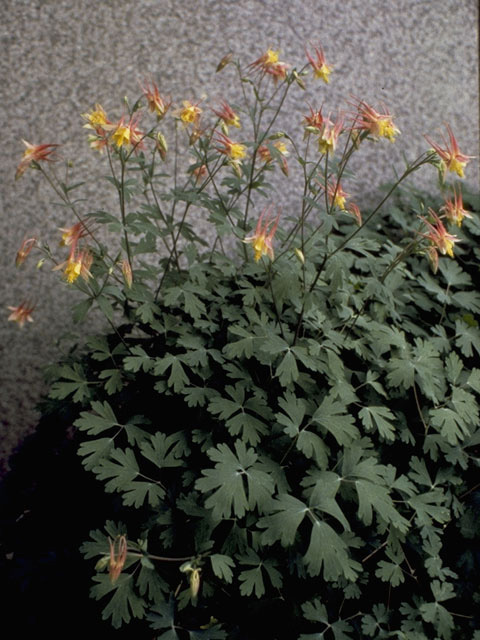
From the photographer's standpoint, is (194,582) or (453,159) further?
(453,159)

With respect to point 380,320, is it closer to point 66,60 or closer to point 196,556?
point 196,556

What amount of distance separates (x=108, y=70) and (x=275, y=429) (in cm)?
141

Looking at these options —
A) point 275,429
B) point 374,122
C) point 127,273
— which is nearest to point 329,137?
point 374,122

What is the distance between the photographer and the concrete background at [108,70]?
81.7 inches

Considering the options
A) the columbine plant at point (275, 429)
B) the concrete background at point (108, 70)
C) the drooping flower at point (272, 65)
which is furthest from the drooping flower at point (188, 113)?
the concrete background at point (108, 70)

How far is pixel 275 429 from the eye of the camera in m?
1.34

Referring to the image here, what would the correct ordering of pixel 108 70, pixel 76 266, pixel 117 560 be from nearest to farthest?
pixel 117 560 < pixel 76 266 < pixel 108 70

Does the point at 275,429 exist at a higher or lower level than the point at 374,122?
lower

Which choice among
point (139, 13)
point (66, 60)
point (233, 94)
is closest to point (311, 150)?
point (233, 94)

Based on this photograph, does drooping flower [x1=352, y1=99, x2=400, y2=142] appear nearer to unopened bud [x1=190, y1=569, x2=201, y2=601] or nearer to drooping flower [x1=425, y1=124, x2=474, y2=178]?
drooping flower [x1=425, y1=124, x2=474, y2=178]

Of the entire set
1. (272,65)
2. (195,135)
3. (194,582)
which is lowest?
(194,582)

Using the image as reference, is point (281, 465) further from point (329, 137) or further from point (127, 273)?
point (329, 137)

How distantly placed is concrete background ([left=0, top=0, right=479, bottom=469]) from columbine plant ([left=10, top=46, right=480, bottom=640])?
22.4 inches

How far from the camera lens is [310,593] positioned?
137cm
